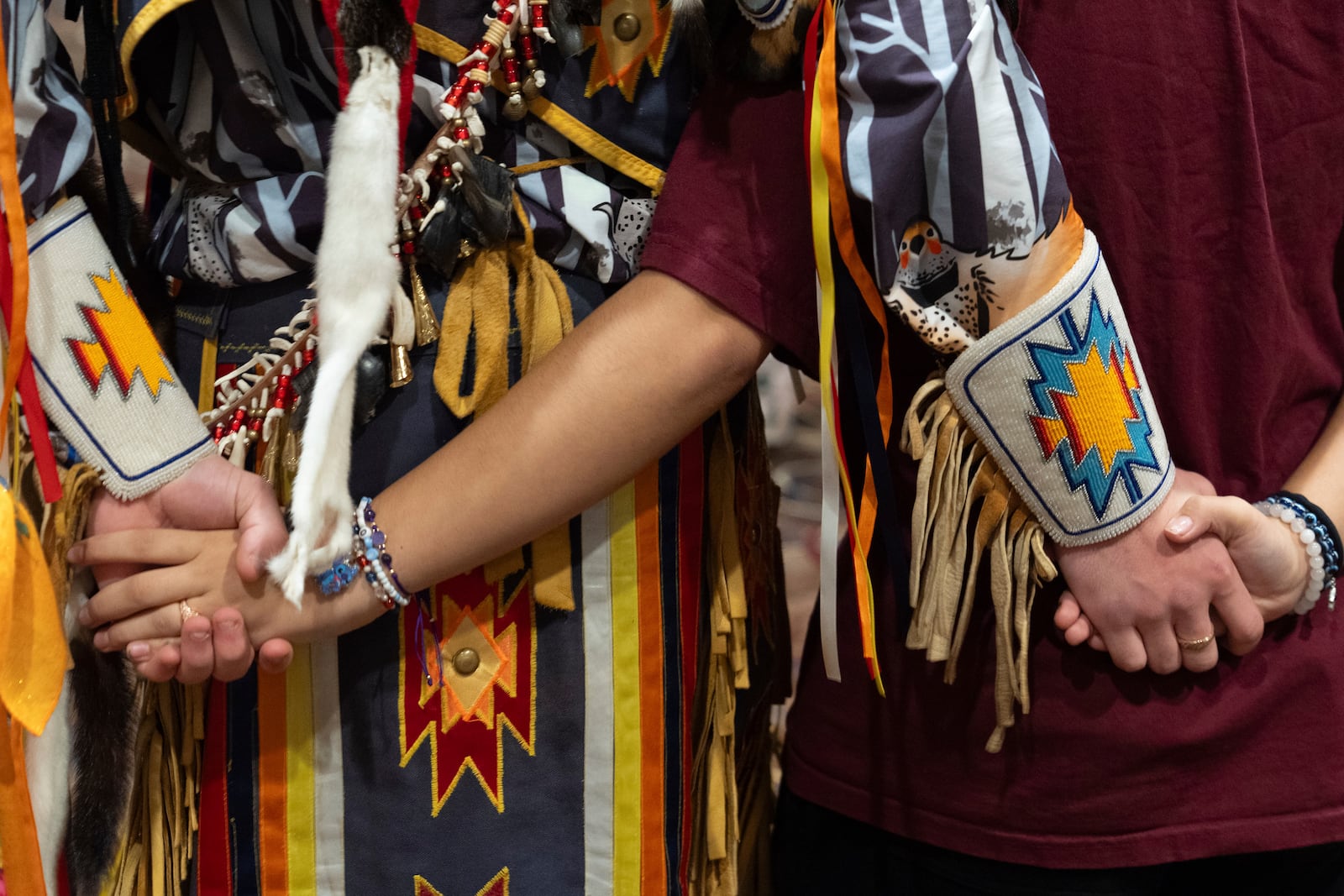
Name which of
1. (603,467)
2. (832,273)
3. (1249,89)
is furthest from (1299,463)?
(603,467)

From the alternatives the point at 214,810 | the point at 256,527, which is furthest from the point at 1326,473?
the point at 214,810

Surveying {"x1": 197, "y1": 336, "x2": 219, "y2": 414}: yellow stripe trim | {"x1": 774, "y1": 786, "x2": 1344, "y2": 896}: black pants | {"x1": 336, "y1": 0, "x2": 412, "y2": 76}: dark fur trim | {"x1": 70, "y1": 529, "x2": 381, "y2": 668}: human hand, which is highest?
{"x1": 336, "y1": 0, "x2": 412, "y2": 76}: dark fur trim

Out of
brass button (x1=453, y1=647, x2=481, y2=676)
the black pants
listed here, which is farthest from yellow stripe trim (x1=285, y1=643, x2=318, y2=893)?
the black pants

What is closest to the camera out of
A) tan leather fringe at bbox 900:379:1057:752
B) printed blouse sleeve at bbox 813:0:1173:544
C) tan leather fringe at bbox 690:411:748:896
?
Answer: printed blouse sleeve at bbox 813:0:1173:544

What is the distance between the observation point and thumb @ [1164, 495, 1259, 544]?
755 millimetres

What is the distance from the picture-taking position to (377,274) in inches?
28.1

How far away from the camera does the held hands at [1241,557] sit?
76 centimetres

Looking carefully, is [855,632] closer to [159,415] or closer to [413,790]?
[413,790]

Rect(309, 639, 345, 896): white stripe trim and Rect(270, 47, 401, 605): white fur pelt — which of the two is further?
Rect(309, 639, 345, 896): white stripe trim

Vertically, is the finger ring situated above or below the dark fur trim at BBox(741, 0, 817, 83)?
below

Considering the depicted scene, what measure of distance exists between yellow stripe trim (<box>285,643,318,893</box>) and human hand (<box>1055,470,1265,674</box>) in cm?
55

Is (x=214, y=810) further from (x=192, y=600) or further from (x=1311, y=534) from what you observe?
(x=1311, y=534)

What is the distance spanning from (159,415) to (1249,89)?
29.3 inches

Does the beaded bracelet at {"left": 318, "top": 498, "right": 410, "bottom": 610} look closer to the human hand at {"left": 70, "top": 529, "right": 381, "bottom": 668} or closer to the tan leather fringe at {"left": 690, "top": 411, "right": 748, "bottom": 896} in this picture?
the human hand at {"left": 70, "top": 529, "right": 381, "bottom": 668}
